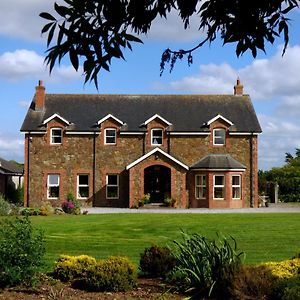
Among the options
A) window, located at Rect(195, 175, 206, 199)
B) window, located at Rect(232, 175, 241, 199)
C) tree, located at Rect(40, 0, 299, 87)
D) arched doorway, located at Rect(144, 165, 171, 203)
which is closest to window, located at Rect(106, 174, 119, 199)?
arched doorway, located at Rect(144, 165, 171, 203)

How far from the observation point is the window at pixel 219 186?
1676 inches

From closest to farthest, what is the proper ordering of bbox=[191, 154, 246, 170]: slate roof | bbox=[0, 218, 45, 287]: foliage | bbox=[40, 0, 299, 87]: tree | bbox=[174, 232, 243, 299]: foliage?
bbox=[40, 0, 299, 87]: tree
bbox=[174, 232, 243, 299]: foliage
bbox=[0, 218, 45, 287]: foliage
bbox=[191, 154, 246, 170]: slate roof

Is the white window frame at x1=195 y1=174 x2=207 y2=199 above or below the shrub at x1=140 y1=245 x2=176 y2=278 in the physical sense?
above

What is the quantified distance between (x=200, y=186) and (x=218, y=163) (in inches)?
86.4

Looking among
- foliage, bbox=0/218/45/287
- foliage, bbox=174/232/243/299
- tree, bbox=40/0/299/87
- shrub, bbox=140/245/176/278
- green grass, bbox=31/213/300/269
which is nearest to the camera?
tree, bbox=40/0/299/87

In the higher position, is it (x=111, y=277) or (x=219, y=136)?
(x=219, y=136)

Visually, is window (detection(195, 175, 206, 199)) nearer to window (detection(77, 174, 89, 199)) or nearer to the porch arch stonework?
the porch arch stonework

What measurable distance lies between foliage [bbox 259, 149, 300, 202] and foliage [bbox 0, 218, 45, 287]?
4399cm

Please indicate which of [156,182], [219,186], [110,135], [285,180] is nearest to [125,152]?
[110,135]

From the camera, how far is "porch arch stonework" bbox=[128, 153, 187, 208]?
42.8 m

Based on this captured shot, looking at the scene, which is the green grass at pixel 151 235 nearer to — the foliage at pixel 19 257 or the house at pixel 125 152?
the foliage at pixel 19 257

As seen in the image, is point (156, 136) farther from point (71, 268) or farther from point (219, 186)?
point (71, 268)

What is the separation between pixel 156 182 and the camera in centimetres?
4488

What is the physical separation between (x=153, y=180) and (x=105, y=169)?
3806mm
